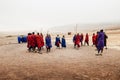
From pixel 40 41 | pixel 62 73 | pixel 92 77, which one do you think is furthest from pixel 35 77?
pixel 40 41

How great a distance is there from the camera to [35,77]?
12.4 metres

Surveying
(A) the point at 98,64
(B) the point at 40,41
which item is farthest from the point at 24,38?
(A) the point at 98,64

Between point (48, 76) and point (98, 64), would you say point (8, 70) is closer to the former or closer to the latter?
point (48, 76)

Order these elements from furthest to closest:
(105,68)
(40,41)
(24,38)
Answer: (24,38), (40,41), (105,68)

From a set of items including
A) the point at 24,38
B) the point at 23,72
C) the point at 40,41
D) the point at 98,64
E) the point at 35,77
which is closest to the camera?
the point at 35,77

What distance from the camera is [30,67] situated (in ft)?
48.6

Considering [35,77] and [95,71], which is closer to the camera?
[35,77]

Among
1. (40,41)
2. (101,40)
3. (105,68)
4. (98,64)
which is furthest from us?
(40,41)

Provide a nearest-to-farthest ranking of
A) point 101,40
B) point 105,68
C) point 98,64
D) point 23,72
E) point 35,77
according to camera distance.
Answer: point 35,77, point 23,72, point 105,68, point 98,64, point 101,40

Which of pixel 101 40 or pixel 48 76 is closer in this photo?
pixel 48 76

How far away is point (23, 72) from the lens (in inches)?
527

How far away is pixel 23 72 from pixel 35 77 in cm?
123

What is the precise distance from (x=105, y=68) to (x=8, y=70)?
4.86m

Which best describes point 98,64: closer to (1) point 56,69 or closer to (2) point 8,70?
(1) point 56,69
